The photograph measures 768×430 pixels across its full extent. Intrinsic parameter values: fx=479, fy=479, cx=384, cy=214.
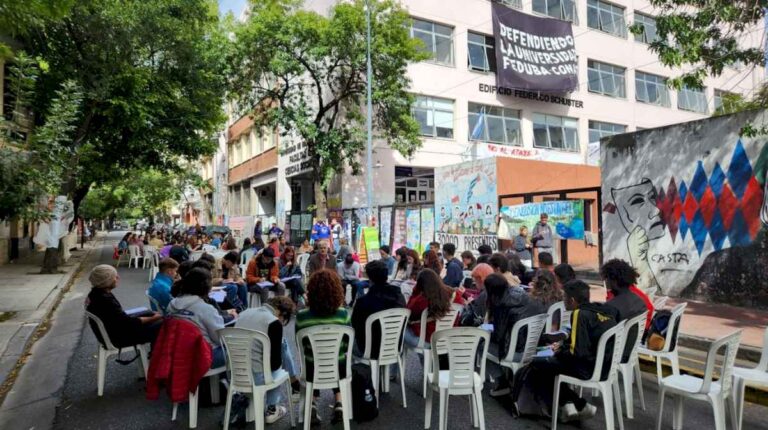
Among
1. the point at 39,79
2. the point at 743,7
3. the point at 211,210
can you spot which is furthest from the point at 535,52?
the point at 211,210

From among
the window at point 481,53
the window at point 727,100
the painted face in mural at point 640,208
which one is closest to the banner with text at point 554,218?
the painted face in mural at point 640,208

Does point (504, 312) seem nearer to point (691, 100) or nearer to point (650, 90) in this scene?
point (650, 90)

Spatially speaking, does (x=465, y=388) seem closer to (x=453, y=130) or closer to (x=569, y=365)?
(x=569, y=365)

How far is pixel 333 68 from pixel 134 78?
7.98 meters

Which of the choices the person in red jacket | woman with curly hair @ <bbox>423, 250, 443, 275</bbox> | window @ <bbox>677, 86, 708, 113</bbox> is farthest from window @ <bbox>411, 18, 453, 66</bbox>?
the person in red jacket

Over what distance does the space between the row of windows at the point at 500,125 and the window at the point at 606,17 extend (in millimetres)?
5678

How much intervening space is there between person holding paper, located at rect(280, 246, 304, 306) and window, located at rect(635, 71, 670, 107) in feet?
92.4

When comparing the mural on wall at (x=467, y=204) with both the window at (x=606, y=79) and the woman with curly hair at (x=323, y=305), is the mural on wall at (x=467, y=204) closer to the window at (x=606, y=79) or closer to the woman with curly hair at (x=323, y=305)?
the woman with curly hair at (x=323, y=305)

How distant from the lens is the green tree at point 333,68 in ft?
62.5

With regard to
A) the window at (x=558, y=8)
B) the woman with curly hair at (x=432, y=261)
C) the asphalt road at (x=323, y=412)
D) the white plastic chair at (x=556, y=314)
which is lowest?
the asphalt road at (x=323, y=412)

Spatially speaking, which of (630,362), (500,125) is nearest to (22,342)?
(630,362)

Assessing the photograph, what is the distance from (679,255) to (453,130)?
15.5 meters

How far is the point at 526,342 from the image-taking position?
4586 mm

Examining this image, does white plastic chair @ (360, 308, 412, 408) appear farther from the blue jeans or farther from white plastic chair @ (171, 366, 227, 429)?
white plastic chair @ (171, 366, 227, 429)
